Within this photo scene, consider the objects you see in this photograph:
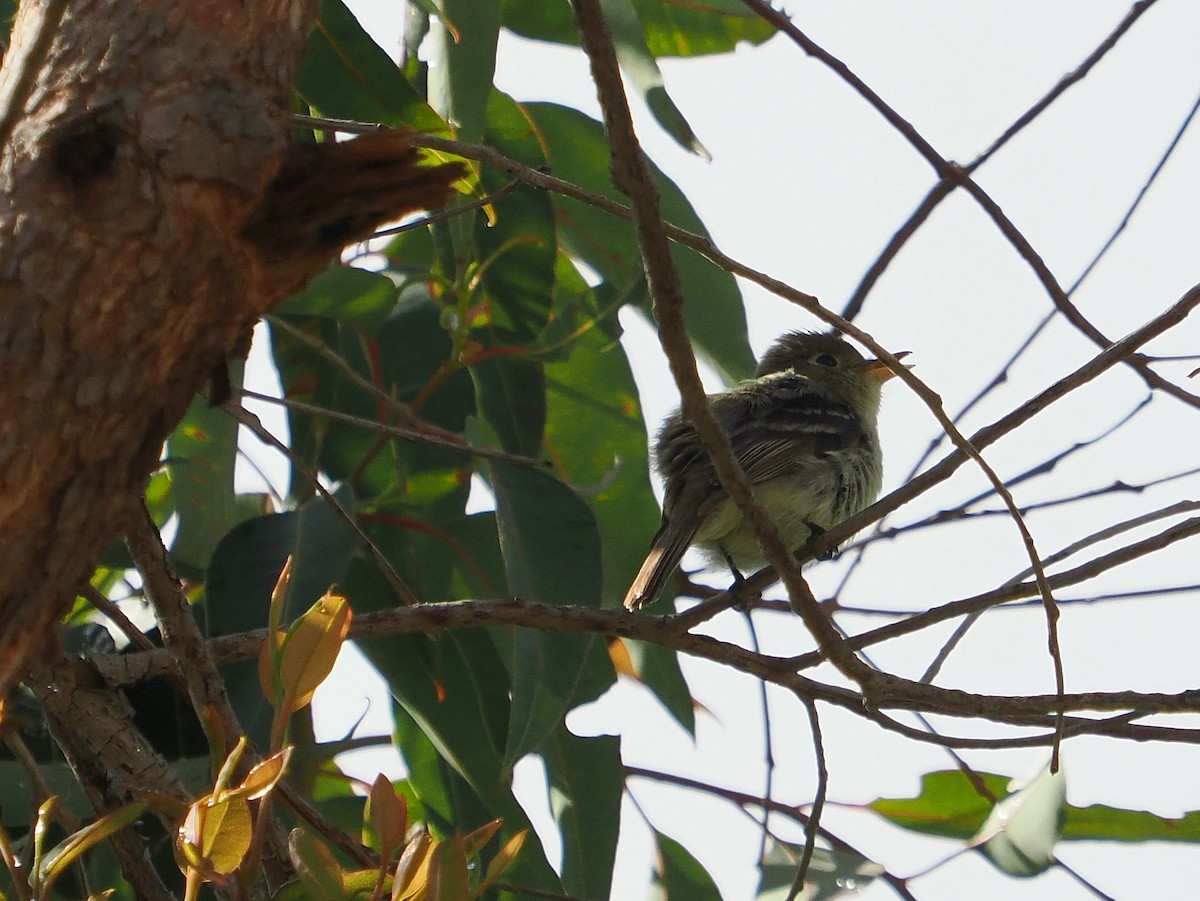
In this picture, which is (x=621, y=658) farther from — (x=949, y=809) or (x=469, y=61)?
(x=469, y=61)

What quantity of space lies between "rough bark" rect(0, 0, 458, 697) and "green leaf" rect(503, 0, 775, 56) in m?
1.95

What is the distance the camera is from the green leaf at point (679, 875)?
3.12 meters

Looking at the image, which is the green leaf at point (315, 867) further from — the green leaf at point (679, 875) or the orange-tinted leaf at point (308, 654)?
the green leaf at point (679, 875)

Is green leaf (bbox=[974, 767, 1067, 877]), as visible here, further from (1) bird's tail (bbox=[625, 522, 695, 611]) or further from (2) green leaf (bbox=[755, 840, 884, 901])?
(1) bird's tail (bbox=[625, 522, 695, 611])

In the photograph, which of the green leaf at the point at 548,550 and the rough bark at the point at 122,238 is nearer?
the rough bark at the point at 122,238

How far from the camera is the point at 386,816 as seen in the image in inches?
55.9

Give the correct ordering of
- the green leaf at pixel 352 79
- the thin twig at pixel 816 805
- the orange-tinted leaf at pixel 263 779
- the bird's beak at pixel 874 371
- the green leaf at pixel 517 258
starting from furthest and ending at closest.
→ the bird's beak at pixel 874 371 → the green leaf at pixel 517 258 → the green leaf at pixel 352 79 → the thin twig at pixel 816 805 → the orange-tinted leaf at pixel 263 779

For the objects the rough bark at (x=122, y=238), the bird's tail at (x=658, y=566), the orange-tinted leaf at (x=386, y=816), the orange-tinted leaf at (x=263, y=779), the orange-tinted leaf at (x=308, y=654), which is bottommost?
the orange-tinted leaf at (x=263, y=779)

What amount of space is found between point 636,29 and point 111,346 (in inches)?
78.1

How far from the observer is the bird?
3.97m

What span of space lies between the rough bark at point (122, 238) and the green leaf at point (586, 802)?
1.71 m

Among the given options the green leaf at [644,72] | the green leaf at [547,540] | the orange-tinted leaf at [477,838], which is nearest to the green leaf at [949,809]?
the green leaf at [547,540]

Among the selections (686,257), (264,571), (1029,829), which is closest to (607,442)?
(686,257)

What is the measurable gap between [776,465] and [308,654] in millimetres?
3013
